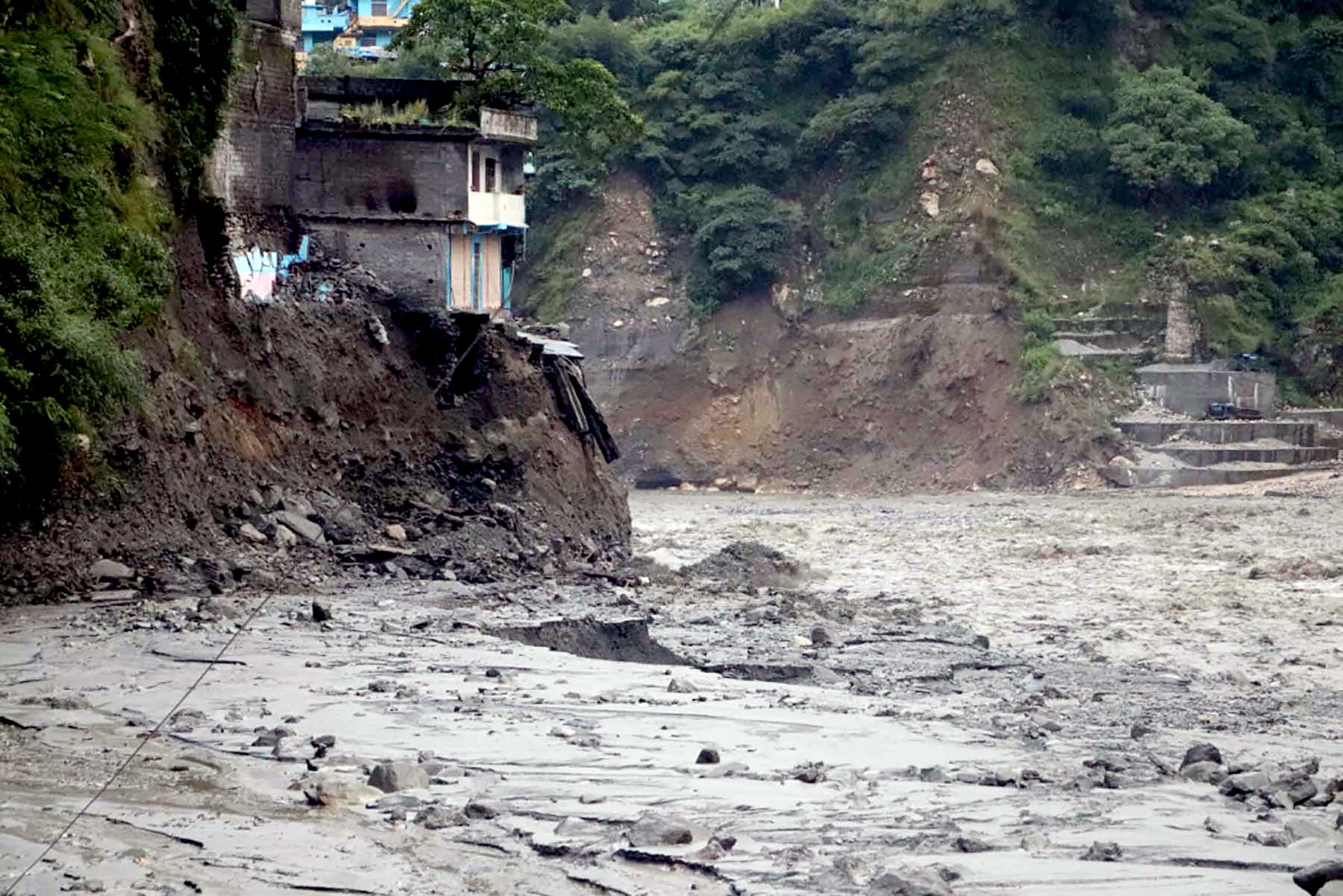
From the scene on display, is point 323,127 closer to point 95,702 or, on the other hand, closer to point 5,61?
point 5,61

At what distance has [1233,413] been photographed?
48.3 metres

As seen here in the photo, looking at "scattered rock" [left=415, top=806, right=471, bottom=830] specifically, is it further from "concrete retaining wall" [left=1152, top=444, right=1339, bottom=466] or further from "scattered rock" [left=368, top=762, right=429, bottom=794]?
"concrete retaining wall" [left=1152, top=444, right=1339, bottom=466]

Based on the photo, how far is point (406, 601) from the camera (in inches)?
789

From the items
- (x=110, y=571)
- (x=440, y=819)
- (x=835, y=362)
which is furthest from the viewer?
(x=835, y=362)

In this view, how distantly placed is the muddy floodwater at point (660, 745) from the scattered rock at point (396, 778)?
0.03 m

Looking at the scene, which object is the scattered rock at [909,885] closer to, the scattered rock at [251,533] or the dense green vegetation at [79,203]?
the dense green vegetation at [79,203]

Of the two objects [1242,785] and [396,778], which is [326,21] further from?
[1242,785]

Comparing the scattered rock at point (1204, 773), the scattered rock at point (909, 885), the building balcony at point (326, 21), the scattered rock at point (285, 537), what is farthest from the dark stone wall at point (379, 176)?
the building balcony at point (326, 21)

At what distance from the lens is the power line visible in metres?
8.64

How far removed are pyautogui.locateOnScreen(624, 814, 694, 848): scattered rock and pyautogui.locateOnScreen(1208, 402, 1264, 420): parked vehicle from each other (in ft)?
136

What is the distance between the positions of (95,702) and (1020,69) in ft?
162

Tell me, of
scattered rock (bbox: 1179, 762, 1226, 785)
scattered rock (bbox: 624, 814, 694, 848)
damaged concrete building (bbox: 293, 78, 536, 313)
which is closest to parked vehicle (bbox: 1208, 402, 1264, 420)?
damaged concrete building (bbox: 293, 78, 536, 313)

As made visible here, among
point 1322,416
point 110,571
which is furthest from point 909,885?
point 1322,416

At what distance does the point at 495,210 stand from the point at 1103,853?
22.5m
